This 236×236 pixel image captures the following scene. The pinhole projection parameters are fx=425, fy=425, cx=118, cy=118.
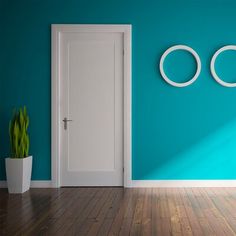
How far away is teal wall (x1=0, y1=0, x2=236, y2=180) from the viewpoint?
5.26m

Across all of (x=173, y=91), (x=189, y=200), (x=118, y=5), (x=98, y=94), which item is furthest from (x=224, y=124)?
(x=118, y=5)

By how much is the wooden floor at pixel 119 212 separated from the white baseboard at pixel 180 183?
0.47 feet

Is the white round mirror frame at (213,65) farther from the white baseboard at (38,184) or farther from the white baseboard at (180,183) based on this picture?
the white baseboard at (38,184)

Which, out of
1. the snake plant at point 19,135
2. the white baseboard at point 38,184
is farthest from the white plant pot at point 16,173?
the white baseboard at point 38,184

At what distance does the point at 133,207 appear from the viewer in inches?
161

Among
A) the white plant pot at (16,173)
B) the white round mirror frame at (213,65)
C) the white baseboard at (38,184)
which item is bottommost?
the white baseboard at (38,184)

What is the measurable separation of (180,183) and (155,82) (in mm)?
1286

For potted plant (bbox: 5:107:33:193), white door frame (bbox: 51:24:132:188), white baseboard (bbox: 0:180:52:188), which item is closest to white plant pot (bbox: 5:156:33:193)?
potted plant (bbox: 5:107:33:193)

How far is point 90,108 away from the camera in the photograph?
17.5 feet

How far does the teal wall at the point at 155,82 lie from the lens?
207 inches

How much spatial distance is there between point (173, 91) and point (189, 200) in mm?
1452

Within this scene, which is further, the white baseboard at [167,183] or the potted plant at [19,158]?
the white baseboard at [167,183]

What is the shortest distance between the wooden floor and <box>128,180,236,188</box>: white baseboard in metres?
0.14

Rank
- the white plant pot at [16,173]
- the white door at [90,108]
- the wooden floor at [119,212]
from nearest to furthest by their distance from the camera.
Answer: the wooden floor at [119,212], the white plant pot at [16,173], the white door at [90,108]
